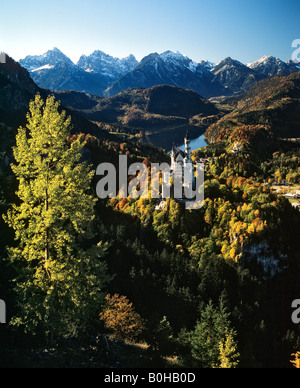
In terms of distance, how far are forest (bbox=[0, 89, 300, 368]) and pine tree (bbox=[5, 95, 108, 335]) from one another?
0.22 ft

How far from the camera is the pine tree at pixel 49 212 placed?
51.3 feet

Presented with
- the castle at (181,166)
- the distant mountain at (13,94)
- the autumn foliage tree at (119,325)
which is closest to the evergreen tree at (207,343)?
the autumn foliage tree at (119,325)

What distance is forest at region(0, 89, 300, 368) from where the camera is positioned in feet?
52.6

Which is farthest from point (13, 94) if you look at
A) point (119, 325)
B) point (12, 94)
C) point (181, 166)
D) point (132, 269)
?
point (119, 325)

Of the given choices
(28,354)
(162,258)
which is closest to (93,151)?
(162,258)

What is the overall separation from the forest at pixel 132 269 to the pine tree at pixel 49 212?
0.07m

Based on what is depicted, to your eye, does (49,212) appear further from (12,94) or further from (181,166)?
(12,94)

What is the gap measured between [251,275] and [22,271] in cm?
6589

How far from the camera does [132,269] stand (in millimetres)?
55219

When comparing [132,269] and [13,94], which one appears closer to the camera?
[132,269]

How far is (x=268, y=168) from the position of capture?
179500 mm

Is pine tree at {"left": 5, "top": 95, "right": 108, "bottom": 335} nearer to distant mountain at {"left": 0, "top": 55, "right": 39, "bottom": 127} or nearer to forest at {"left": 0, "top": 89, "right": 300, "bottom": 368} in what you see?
forest at {"left": 0, "top": 89, "right": 300, "bottom": 368}

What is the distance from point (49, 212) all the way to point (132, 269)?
42.5 m
